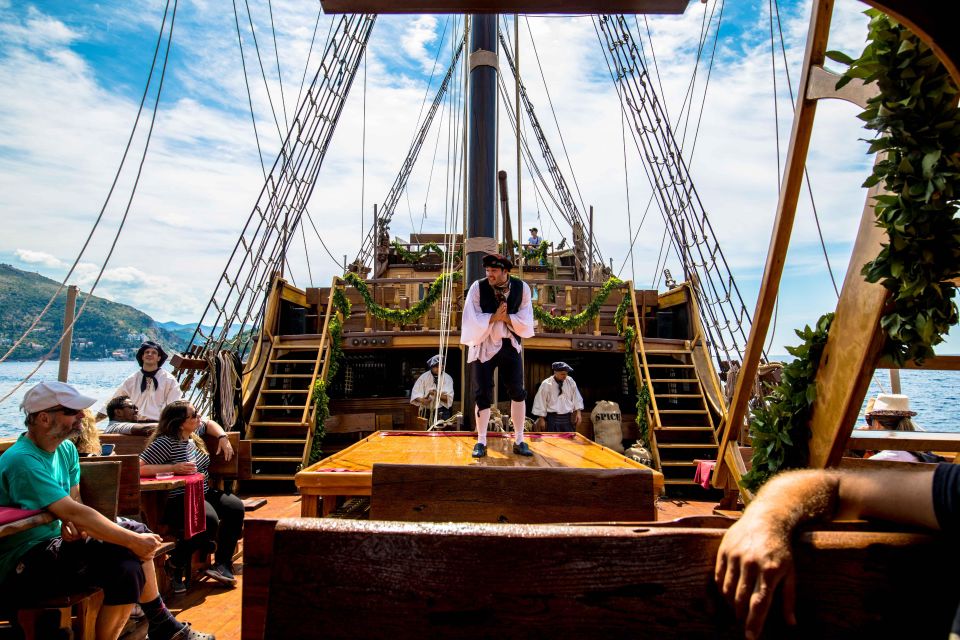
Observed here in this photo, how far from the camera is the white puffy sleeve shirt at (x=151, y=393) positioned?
5.40 m

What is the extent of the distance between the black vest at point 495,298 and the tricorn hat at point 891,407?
8.54ft

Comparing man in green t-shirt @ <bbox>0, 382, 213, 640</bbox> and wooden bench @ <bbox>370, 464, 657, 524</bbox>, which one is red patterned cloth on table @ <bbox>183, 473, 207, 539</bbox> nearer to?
man in green t-shirt @ <bbox>0, 382, 213, 640</bbox>

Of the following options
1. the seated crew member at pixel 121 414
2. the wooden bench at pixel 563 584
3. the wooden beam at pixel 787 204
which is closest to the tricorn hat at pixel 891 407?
the wooden beam at pixel 787 204

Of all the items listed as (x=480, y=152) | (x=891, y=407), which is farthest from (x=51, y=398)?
(x=891, y=407)

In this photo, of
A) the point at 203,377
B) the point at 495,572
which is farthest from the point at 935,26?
the point at 203,377

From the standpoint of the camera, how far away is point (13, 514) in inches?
93.0

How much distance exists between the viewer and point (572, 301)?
10.1 meters

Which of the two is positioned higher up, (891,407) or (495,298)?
(495,298)

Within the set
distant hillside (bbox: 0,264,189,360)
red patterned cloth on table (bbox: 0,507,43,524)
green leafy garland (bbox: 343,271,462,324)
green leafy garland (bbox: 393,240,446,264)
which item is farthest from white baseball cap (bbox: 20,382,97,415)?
distant hillside (bbox: 0,264,189,360)

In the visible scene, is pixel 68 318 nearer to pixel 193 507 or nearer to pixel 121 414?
pixel 121 414

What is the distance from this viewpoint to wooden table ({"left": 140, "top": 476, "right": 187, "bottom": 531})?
3.49 m

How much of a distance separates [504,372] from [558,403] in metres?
3.91

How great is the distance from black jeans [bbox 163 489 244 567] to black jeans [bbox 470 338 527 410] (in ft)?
6.66

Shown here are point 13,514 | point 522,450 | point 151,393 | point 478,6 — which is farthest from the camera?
point 151,393
